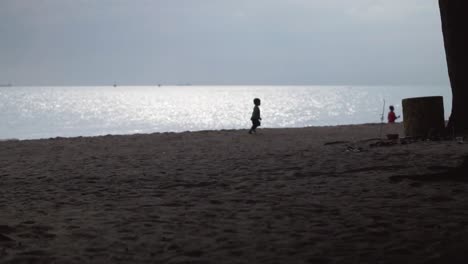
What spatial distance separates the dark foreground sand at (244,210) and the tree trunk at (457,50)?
2.09 m

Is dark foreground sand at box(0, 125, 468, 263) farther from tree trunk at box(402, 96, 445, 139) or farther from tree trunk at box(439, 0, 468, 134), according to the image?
tree trunk at box(439, 0, 468, 134)

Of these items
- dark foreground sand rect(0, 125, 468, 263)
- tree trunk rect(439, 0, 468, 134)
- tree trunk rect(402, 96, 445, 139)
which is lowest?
dark foreground sand rect(0, 125, 468, 263)

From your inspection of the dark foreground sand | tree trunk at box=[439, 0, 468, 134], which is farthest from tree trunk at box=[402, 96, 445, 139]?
the dark foreground sand

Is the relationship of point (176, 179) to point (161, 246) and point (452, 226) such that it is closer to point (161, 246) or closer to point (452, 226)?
point (161, 246)

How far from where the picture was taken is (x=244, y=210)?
19.4 ft

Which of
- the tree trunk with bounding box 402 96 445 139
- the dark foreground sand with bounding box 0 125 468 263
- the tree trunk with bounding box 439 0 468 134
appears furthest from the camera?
the tree trunk with bounding box 402 96 445 139

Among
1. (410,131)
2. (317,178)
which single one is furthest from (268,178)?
(410,131)

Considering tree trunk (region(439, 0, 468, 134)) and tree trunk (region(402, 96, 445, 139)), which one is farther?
tree trunk (region(402, 96, 445, 139))

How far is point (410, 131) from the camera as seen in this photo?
42.8 ft

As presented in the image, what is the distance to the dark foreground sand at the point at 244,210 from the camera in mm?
4340

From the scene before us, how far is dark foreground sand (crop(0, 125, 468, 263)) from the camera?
434cm

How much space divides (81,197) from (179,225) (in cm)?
234

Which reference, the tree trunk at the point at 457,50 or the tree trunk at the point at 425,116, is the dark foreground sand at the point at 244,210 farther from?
the tree trunk at the point at 457,50

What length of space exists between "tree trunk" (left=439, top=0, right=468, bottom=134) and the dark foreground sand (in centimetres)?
209
